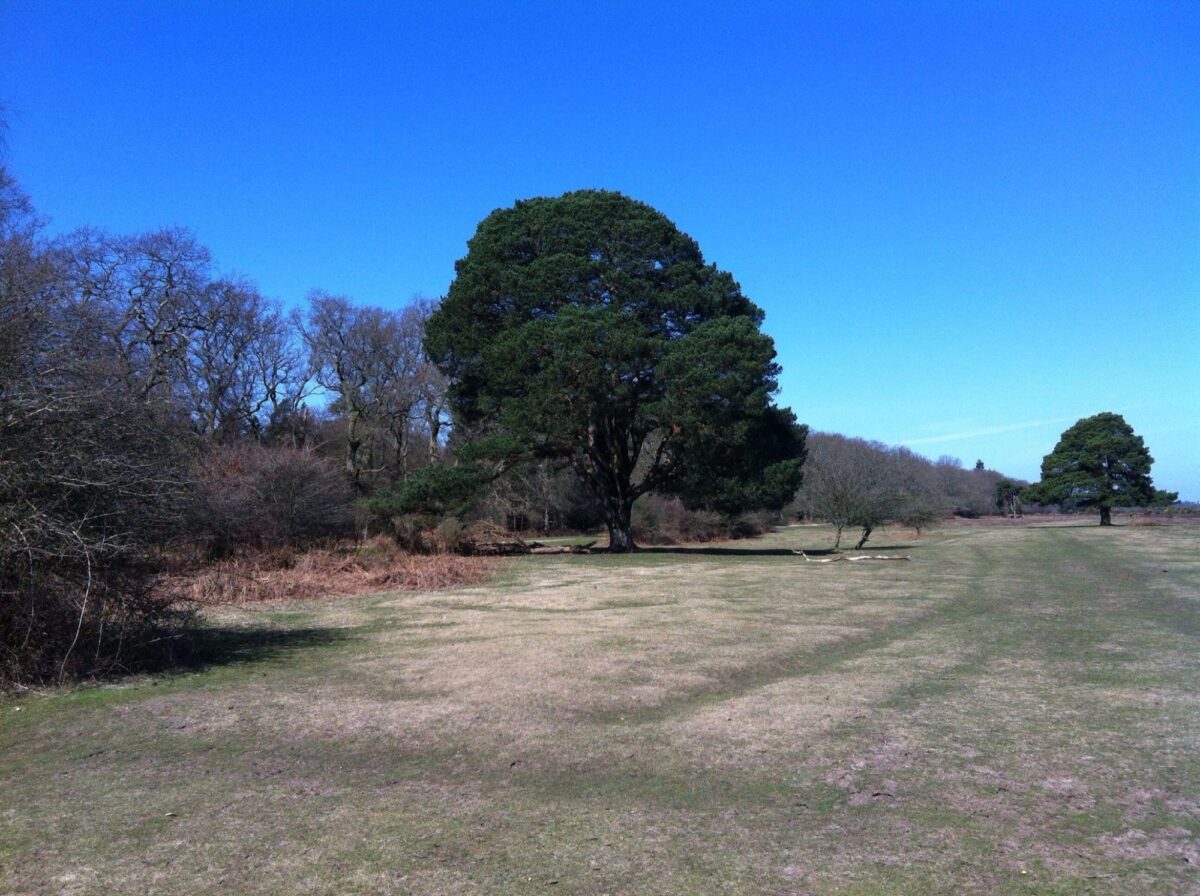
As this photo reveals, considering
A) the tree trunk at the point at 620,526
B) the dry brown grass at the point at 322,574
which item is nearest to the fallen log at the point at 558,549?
the tree trunk at the point at 620,526

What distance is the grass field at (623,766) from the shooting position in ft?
14.6

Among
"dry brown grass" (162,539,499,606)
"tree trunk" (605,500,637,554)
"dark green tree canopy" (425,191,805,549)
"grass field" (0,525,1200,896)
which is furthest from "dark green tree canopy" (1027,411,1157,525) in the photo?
"grass field" (0,525,1200,896)

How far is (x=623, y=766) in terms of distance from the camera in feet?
20.7

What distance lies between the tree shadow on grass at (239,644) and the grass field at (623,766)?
102 mm

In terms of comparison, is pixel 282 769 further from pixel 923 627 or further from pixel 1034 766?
pixel 923 627

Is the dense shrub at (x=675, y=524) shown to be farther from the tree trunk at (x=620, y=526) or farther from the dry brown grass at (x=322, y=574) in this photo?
the dry brown grass at (x=322, y=574)

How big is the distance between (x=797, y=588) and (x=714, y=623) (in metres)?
6.94

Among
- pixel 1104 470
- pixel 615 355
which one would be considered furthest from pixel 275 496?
pixel 1104 470

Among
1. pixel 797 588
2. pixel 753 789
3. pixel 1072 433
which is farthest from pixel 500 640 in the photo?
pixel 1072 433

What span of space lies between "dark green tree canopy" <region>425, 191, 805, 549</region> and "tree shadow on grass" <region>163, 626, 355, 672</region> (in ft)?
60.6

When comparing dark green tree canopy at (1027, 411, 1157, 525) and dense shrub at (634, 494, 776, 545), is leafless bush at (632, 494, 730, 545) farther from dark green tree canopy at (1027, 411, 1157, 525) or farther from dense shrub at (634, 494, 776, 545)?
dark green tree canopy at (1027, 411, 1157, 525)

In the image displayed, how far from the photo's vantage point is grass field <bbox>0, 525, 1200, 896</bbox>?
4445 millimetres

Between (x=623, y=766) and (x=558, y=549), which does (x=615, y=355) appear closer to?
(x=558, y=549)

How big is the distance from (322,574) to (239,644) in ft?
28.4
